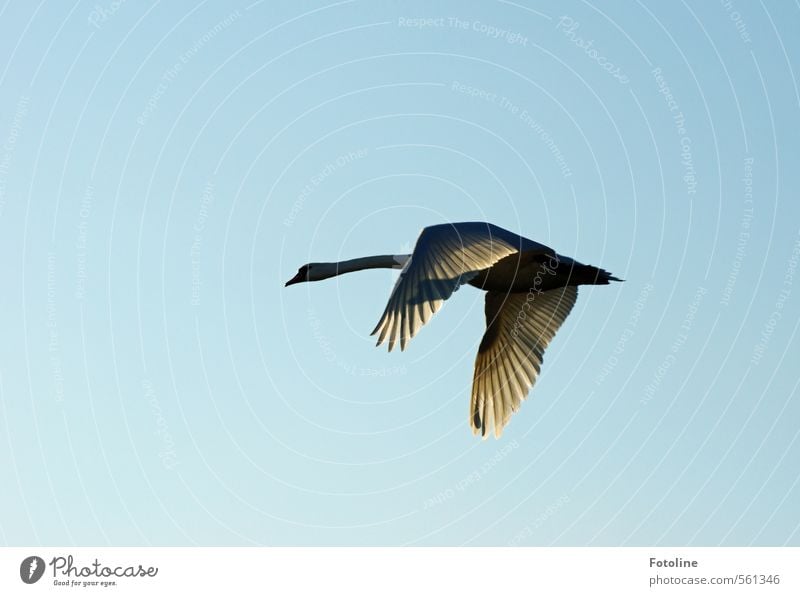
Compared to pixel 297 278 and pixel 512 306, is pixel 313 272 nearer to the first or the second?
pixel 297 278

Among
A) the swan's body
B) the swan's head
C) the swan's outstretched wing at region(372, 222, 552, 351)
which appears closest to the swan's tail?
the swan's body

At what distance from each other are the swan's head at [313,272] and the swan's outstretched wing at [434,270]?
5935 millimetres

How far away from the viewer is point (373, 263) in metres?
28.4

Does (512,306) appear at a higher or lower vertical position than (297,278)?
lower

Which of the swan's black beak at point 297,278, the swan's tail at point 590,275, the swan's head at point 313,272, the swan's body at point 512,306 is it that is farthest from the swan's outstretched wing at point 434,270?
the swan's black beak at point 297,278

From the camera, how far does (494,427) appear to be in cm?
2864

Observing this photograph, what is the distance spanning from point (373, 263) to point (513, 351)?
3.61 metres

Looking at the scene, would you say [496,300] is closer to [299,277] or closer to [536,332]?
[536,332]

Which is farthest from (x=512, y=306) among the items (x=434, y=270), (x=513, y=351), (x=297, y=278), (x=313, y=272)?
(x=434, y=270)

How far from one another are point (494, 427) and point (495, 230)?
16.7ft

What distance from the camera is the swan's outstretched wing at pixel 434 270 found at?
20.6 m

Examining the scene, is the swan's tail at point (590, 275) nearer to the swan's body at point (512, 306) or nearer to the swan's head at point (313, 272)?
the swan's body at point (512, 306)

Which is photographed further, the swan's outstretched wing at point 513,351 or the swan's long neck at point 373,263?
the swan's outstretched wing at point 513,351
